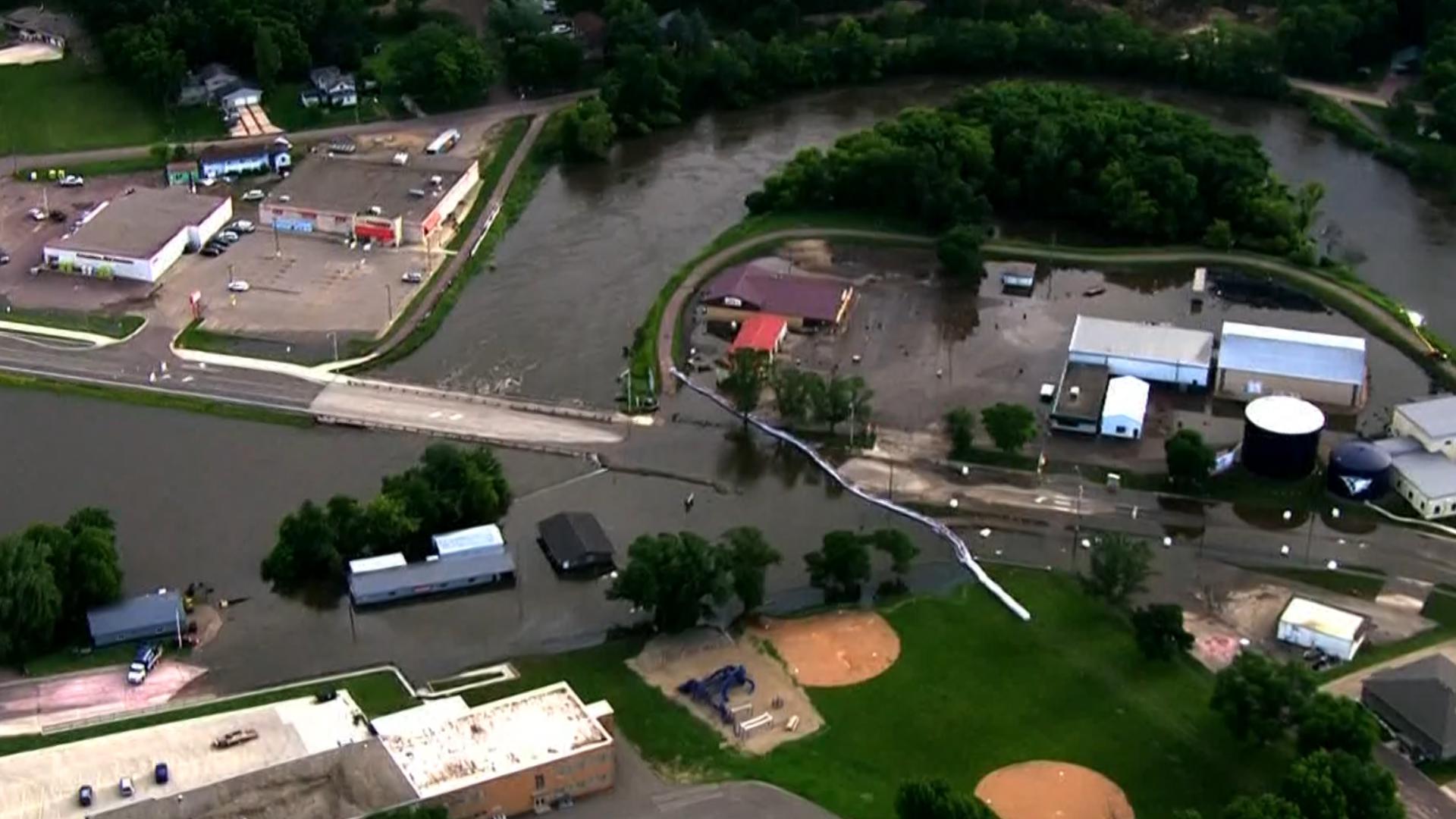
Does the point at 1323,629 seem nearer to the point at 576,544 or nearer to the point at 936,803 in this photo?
the point at 936,803

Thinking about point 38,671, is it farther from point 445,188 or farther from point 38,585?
point 445,188

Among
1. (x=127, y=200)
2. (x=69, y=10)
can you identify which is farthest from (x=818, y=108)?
(x=69, y=10)

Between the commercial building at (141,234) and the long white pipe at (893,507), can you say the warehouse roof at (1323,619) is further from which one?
the commercial building at (141,234)

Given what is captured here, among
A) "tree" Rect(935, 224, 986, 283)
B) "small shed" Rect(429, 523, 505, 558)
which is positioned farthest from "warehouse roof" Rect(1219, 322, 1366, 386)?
"small shed" Rect(429, 523, 505, 558)

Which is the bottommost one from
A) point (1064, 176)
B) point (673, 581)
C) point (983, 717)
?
point (983, 717)

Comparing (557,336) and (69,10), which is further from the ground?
(69,10)

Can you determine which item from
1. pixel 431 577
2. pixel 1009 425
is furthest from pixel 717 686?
pixel 1009 425

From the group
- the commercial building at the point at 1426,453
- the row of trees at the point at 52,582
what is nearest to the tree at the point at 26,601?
the row of trees at the point at 52,582
